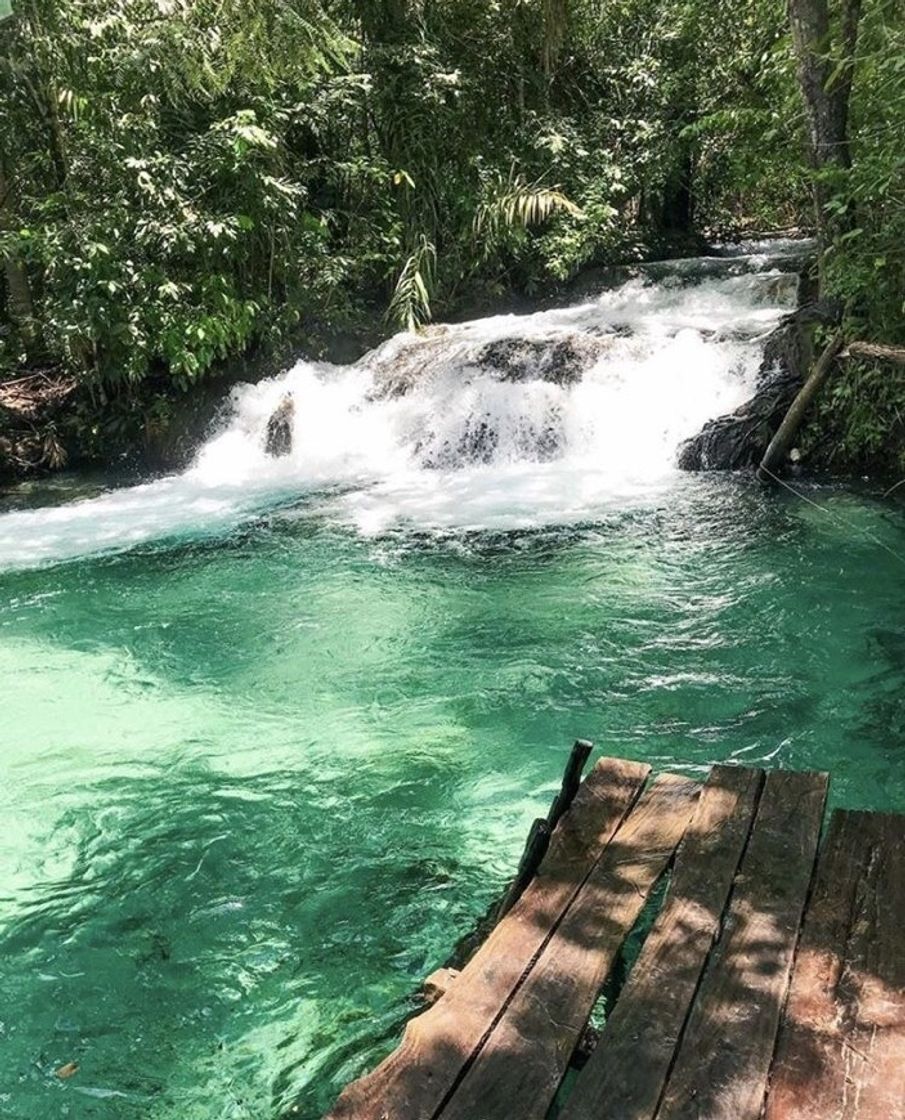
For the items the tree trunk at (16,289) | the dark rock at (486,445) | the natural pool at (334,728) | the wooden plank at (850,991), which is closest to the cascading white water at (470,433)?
the dark rock at (486,445)

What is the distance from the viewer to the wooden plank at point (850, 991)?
1.95m

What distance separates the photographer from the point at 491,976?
7.83 feet

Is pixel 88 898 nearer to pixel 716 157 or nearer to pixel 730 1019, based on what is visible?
pixel 730 1019

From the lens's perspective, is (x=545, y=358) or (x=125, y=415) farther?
(x=125, y=415)

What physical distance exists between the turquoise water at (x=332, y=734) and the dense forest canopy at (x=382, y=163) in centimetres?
340

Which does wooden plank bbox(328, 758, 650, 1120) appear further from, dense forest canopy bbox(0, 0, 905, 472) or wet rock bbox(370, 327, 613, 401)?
wet rock bbox(370, 327, 613, 401)

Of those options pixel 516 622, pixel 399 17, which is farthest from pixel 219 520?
pixel 399 17

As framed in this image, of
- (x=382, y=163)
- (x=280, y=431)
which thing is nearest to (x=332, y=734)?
(x=280, y=431)

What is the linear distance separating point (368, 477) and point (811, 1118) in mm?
9461

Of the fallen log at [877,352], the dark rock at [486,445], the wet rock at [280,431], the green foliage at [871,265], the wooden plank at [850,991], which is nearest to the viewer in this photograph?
the wooden plank at [850,991]

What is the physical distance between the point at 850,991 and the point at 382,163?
14.1 m

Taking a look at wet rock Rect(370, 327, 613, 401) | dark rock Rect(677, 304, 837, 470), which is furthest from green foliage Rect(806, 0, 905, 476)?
wet rock Rect(370, 327, 613, 401)

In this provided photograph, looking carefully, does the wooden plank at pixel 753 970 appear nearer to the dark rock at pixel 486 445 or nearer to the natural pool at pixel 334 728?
the natural pool at pixel 334 728

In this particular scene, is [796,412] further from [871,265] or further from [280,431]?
[280,431]
